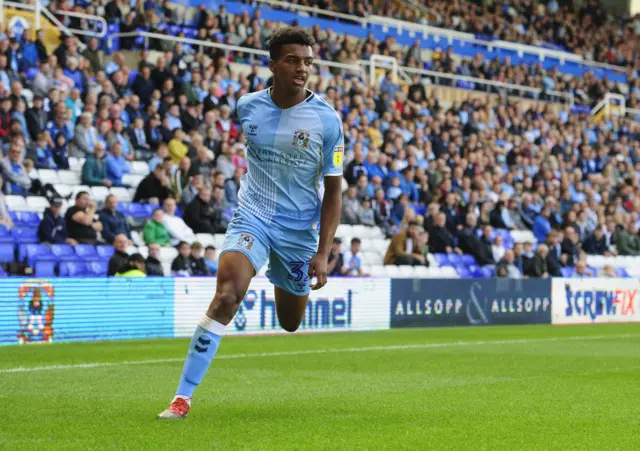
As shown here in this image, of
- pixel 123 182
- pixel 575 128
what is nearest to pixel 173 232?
pixel 123 182

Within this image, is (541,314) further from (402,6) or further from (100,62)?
(402,6)

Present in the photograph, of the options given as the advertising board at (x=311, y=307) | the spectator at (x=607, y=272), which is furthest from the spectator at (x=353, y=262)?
the spectator at (x=607, y=272)

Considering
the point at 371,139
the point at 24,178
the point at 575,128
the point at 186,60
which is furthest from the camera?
the point at 575,128

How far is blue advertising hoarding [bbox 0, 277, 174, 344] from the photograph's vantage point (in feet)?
44.5

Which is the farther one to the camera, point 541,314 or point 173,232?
point 541,314

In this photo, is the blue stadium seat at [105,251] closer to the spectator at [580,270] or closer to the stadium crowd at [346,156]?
the stadium crowd at [346,156]

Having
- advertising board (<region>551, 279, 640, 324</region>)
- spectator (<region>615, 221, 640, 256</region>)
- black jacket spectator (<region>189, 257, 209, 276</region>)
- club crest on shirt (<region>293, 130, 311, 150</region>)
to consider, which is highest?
club crest on shirt (<region>293, 130, 311, 150</region>)

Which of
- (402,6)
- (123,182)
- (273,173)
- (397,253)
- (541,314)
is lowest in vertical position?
(541,314)

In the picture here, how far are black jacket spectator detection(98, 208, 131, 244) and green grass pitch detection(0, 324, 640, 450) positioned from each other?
277cm

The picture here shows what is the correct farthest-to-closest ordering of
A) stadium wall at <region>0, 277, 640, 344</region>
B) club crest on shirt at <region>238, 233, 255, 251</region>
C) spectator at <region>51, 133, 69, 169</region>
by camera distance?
spectator at <region>51, 133, 69, 169</region>, stadium wall at <region>0, 277, 640, 344</region>, club crest on shirt at <region>238, 233, 255, 251</region>

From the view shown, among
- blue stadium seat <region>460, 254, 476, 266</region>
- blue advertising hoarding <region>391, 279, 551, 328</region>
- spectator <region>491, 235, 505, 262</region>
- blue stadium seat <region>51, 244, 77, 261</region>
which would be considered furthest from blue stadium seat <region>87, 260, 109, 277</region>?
spectator <region>491, 235, 505, 262</region>

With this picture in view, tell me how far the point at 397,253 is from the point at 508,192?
7.01m

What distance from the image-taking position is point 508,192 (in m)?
26.3

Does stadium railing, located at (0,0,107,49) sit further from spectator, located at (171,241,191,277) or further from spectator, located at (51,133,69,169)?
spectator, located at (171,241,191,277)
